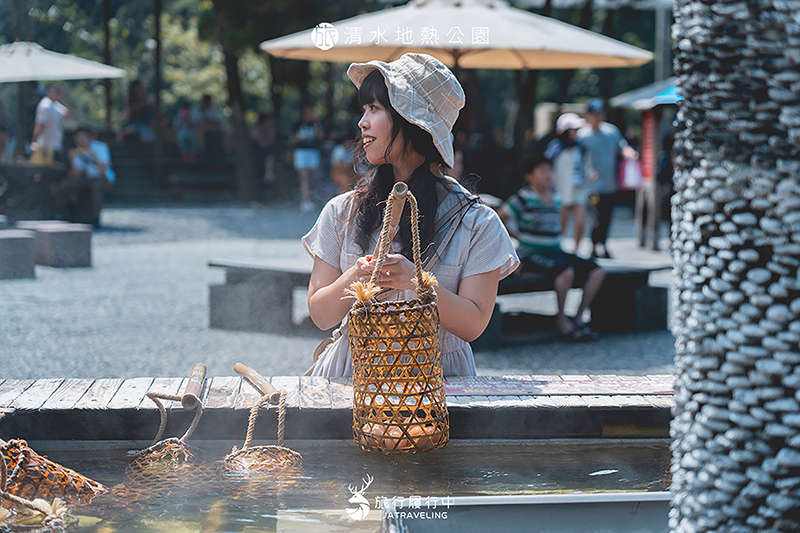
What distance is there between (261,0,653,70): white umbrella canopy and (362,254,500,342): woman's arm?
14.4 feet

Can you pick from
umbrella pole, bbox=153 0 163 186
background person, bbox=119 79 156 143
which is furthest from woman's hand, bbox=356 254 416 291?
background person, bbox=119 79 156 143

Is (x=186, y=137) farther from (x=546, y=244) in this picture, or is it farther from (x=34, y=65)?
(x=546, y=244)

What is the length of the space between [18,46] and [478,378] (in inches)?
477

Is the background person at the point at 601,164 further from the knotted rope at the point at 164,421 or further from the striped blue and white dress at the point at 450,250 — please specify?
the knotted rope at the point at 164,421

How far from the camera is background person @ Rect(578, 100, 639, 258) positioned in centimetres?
1084

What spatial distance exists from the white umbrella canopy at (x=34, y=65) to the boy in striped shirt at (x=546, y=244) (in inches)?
340

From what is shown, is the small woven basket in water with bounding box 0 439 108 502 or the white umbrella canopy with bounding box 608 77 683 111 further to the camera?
the white umbrella canopy with bounding box 608 77 683 111

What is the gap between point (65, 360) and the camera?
18.5 ft

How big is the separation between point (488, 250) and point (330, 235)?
21.5 inches

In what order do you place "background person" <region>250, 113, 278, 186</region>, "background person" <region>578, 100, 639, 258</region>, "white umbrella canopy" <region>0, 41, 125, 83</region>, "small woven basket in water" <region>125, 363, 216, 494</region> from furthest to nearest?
"background person" <region>250, 113, 278, 186</region> < "white umbrella canopy" <region>0, 41, 125, 83</region> < "background person" <region>578, 100, 639, 258</region> < "small woven basket in water" <region>125, 363, 216, 494</region>

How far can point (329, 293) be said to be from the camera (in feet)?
8.98

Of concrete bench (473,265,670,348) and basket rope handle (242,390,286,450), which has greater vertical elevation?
basket rope handle (242,390,286,450)

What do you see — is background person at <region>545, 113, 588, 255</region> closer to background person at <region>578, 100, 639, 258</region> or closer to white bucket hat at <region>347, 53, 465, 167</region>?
background person at <region>578, 100, 639, 258</region>

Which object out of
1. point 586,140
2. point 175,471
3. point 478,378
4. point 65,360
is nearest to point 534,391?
point 478,378
